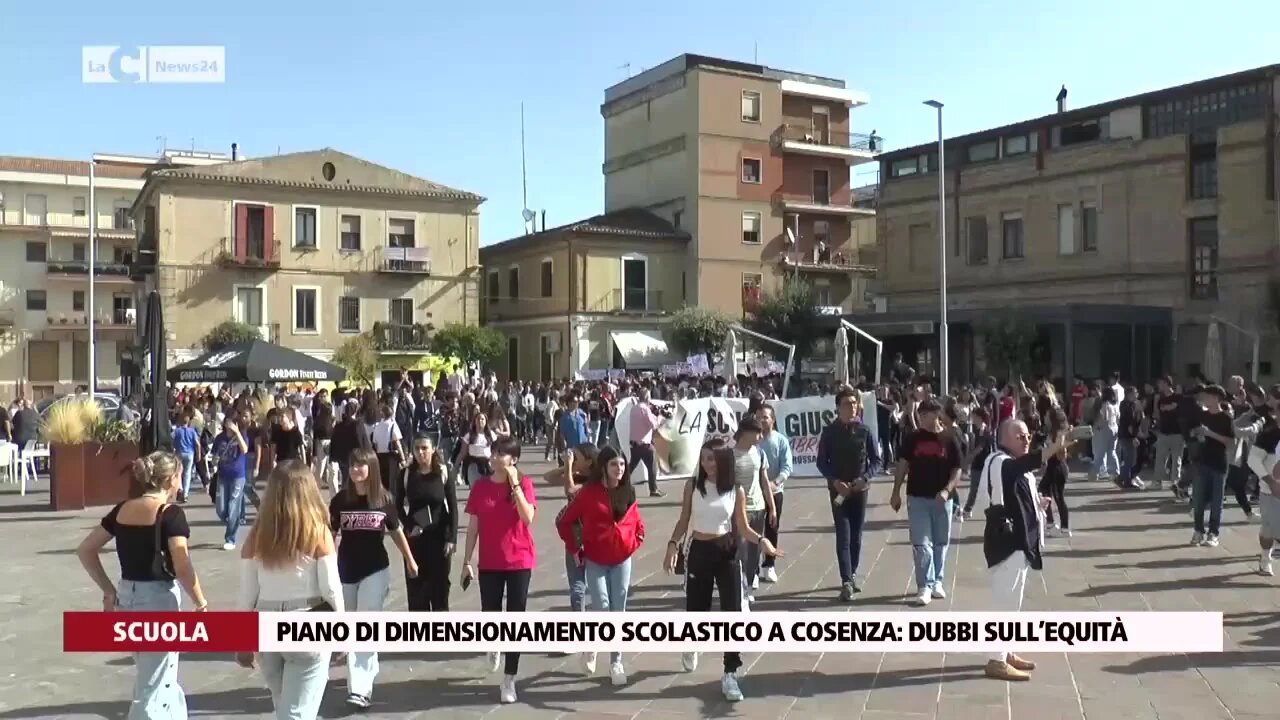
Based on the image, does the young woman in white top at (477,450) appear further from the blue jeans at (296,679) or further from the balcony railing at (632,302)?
the balcony railing at (632,302)

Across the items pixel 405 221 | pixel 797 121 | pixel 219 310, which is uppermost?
pixel 797 121

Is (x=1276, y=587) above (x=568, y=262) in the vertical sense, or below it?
below

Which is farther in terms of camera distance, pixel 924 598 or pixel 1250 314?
pixel 1250 314

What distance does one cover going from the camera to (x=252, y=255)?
143 feet

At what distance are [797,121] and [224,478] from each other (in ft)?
136

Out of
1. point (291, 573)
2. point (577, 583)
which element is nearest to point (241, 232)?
point (577, 583)

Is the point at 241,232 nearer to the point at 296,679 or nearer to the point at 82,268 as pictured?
the point at 82,268

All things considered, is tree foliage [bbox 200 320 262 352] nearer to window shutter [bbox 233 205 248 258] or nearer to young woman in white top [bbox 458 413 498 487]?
window shutter [bbox 233 205 248 258]

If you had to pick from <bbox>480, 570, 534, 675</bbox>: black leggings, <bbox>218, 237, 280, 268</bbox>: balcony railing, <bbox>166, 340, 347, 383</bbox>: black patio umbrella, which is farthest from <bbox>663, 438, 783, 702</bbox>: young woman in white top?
<bbox>218, 237, 280, 268</bbox>: balcony railing

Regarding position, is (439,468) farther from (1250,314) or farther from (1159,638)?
(1250,314)

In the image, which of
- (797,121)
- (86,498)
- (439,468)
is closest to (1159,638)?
(439,468)

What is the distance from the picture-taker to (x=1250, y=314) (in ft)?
107

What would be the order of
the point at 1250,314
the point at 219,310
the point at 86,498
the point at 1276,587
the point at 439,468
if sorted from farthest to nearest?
1. the point at 219,310
2. the point at 1250,314
3. the point at 86,498
4. the point at 1276,587
5. the point at 439,468

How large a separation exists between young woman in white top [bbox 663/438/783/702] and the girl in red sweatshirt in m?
0.34
